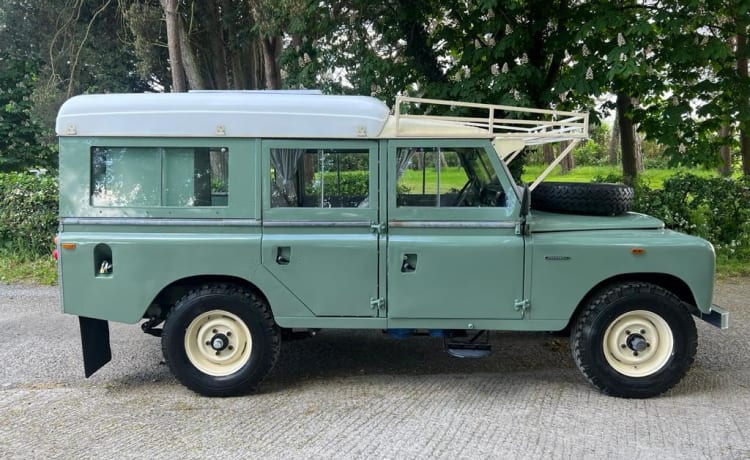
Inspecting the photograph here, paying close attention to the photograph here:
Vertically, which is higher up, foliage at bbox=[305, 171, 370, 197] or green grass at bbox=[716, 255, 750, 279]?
foliage at bbox=[305, 171, 370, 197]

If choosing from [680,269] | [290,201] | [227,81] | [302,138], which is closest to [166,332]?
[290,201]

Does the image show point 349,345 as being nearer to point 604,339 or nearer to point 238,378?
point 238,378

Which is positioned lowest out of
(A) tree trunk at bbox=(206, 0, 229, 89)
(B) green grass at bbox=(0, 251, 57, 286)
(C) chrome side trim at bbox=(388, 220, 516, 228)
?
(B) green grass at bbox=(0, 251, 57, 286)

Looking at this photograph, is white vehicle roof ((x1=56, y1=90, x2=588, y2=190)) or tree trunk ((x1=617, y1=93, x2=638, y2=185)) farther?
tree trunk ((x1=617, y1=93, x2=638, y2=185))

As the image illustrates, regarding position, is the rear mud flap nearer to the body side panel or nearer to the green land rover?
the green land rover

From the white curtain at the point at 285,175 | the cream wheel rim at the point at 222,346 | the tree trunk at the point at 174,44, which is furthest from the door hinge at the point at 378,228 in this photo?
the tree trunk at the point at 174,44

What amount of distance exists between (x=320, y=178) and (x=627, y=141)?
31.7 feet

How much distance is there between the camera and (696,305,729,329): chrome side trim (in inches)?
174

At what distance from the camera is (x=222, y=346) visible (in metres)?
4.55

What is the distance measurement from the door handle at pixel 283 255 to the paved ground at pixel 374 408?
1072 millimetres

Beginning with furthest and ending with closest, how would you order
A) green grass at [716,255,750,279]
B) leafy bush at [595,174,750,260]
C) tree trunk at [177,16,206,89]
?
1. tree trunk at [177,16,206,89]
2. leafy bush at [595,174,750,260]
3. green grass at [716,255,750,279]

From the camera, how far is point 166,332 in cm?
448

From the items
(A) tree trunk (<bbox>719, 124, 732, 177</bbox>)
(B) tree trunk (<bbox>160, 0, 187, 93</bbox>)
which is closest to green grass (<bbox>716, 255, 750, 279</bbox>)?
(A) tree trunk (<bbox>719, 124, 732, 177</bbox>)

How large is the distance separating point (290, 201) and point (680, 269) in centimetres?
302
